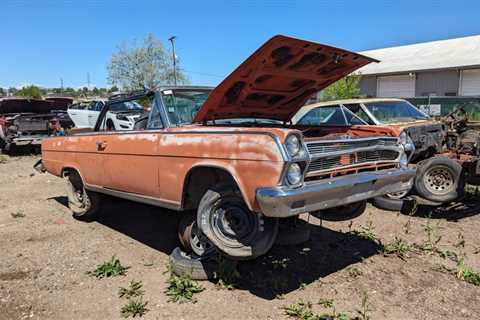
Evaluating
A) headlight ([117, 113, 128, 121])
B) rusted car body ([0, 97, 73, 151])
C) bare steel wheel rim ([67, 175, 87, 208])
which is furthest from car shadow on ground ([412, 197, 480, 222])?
rusted car body ([0, 97, 73, 151])

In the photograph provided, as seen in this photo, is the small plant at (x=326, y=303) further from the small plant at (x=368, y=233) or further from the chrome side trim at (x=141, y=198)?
the small plant at (x=368, y=233)

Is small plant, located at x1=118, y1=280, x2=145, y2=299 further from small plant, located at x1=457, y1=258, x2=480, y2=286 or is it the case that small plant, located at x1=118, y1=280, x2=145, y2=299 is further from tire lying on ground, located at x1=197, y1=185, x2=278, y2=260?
small plant, located at x1=457, y1=258, x2=480, y2=286

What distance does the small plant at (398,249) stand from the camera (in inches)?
177

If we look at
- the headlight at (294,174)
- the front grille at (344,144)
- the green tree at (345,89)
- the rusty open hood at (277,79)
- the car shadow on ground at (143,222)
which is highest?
the green tree at (345,89)

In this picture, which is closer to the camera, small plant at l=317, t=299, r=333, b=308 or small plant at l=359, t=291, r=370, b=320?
small plant at l=359, t=291, r=370, b=320

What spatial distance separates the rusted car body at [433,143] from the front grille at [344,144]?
1.14 m

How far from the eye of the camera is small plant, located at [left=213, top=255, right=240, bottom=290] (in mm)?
3809

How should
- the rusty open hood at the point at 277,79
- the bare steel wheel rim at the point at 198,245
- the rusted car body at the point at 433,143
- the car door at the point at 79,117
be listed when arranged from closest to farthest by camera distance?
the rusty open hood at the point at 277,79 → the bare steel wheel rim at the point at 198,245 → the rusted car body at the point at 433,143 → the car door at the point at 79,117

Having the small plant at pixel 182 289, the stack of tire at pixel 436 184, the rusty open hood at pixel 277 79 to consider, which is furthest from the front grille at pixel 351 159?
the stack of tire at pixel 436 184

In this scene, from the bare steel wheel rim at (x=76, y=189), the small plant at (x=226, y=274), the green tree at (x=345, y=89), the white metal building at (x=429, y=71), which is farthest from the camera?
the white metal building at (x=429, y=71)

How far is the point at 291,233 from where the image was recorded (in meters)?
4.54

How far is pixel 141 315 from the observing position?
334 centimetres

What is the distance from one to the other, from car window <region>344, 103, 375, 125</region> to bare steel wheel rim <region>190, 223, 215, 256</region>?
182 inches

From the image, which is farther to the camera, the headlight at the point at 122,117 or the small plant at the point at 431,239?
the headlight at the point at 122,117
